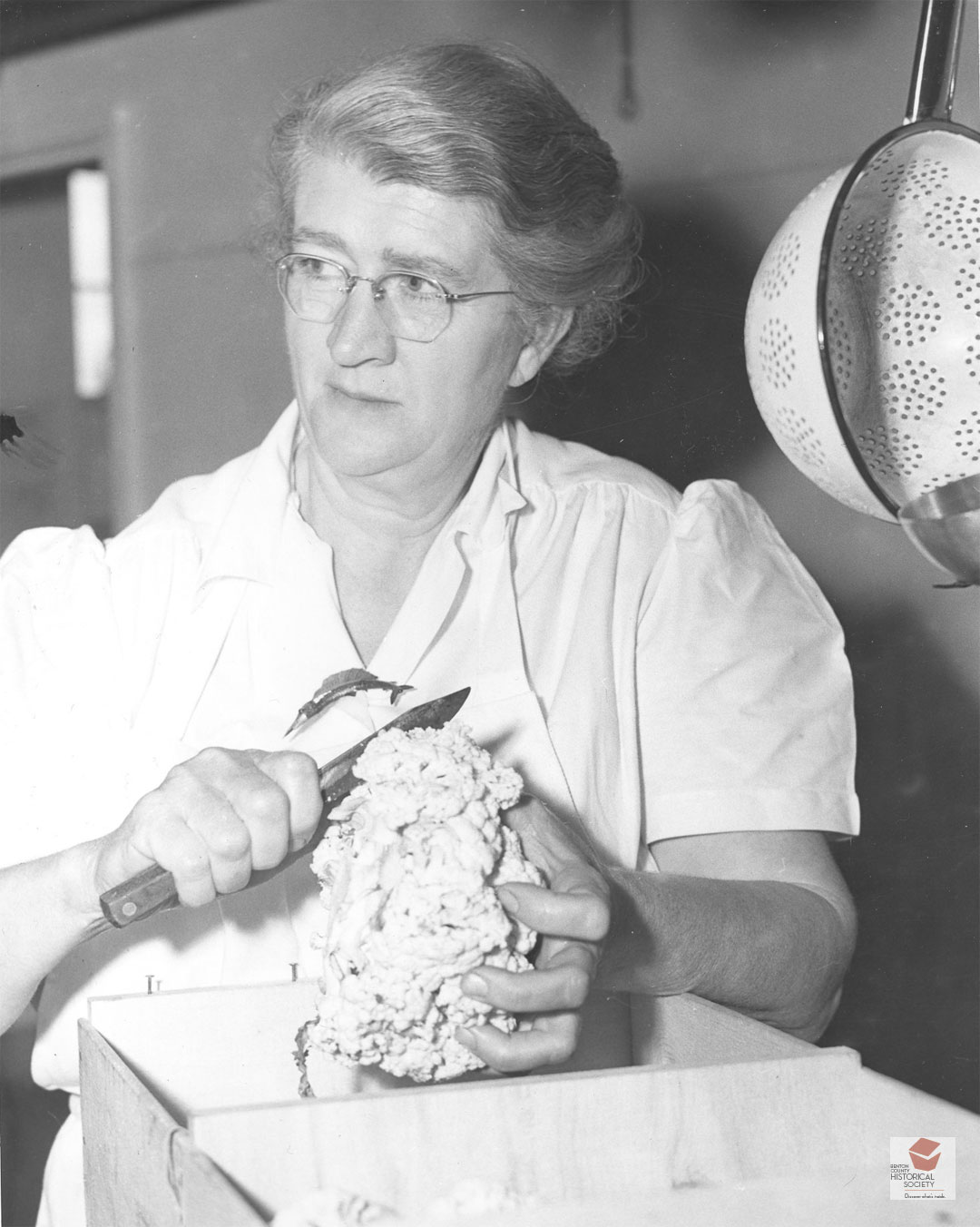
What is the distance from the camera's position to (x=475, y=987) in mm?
769

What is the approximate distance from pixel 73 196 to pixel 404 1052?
3.31 ft

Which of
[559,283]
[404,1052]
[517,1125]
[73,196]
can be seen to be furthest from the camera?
[73,196]

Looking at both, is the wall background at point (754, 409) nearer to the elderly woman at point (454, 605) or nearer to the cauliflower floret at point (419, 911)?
the elderly woman at point (454, 605)

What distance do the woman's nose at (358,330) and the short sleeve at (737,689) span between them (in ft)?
1.20

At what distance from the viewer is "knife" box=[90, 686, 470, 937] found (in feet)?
2.87

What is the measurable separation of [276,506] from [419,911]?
635mm

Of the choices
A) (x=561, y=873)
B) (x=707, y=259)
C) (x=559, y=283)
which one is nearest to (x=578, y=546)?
(x=559, y=283)

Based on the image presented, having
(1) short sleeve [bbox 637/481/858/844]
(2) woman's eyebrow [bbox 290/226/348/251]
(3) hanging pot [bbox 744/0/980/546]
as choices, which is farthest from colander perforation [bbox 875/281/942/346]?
(2) woman's eyebrow [bbox 290/226/348/251]

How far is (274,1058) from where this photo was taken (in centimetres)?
90

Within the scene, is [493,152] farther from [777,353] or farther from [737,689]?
[737,689]

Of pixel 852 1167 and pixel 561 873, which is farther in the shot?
pixel 561 873

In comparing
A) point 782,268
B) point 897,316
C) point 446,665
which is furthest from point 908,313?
point 446,665

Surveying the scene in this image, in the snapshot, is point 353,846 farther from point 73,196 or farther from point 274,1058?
point 73,196

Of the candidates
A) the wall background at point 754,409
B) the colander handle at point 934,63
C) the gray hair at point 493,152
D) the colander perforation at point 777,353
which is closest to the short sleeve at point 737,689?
the wall background at point 754,409
